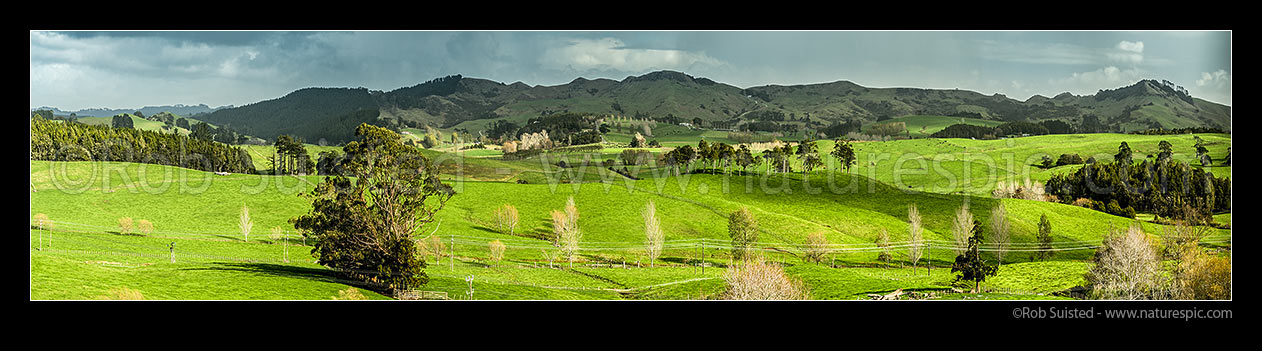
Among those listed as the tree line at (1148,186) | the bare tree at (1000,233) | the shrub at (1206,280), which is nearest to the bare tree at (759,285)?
the shrub at (1206,280)

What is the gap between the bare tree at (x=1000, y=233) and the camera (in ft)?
227

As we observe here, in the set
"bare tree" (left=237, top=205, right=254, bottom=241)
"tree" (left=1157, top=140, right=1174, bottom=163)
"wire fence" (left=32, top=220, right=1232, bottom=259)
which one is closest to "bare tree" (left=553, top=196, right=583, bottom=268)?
"wire fence" (left=32, top=220, right=1232, bottom=259)

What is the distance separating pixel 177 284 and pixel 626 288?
82.5 feet

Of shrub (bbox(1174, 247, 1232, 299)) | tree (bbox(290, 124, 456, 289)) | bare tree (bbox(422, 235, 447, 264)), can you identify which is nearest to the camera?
shrub (bbox(1174, 247, 1232, 299))

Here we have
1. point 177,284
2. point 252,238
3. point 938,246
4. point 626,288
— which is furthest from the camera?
point 938,246

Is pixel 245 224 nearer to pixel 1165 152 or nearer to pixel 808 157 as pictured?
pixel 808 157

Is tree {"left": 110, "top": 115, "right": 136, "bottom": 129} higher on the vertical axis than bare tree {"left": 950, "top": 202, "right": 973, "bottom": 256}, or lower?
higher

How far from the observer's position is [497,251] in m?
61.1

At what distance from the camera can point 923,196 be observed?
91.7 meters

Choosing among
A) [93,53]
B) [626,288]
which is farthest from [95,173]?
[626,288]

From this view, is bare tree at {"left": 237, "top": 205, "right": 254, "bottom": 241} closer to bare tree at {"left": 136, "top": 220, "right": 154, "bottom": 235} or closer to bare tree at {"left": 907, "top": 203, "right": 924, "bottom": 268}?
bare tree at {"left": 136, "top": 220, "right": 154, "bottom": 235}

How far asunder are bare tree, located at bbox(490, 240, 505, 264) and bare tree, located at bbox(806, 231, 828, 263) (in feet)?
84.4

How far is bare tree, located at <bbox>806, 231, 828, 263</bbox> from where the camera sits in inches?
2571

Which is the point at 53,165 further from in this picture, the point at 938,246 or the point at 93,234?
the point at 938,246
